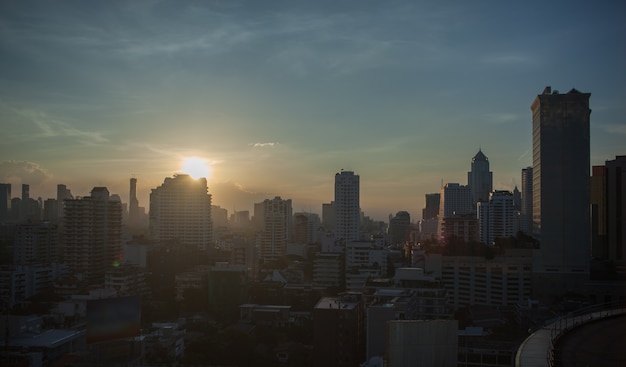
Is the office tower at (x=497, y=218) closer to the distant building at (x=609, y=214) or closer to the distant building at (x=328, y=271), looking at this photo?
the distant building at (x=609, y=214)

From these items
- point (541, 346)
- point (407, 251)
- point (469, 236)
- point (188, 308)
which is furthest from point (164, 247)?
point (541, 346)

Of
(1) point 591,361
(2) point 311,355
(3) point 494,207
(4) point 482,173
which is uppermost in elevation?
(4) point 482,173

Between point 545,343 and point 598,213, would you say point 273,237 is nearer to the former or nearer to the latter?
point 598,213

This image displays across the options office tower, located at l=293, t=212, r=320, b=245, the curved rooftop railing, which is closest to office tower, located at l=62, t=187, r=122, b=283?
office tower, located at l=293, t=212, r=320, b=245

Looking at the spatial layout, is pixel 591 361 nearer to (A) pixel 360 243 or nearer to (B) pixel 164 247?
(A) pixel 360 243

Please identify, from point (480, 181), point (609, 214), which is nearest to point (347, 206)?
point (609, 214)

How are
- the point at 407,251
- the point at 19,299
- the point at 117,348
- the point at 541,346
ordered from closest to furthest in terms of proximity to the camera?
the point at 541,346, the point at 117,348, the point at 19,299, the point at 407,251
